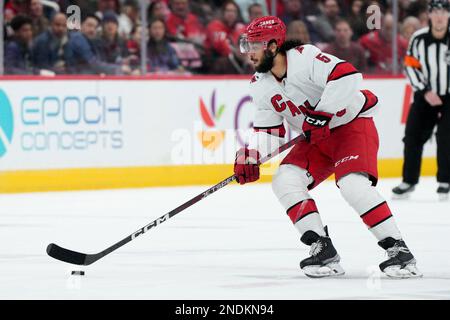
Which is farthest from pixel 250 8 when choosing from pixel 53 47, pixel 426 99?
pixel 426 99

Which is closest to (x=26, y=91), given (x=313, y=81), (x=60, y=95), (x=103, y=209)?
(x=60, y=95)

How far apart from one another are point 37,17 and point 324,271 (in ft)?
15.2

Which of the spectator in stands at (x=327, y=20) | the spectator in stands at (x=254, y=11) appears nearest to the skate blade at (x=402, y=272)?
the spectator in stands at (x=254, y=11)

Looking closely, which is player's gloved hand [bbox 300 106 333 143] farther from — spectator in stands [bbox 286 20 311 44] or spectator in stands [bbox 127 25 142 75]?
spectator in stands [bbox 286 20 311 44]

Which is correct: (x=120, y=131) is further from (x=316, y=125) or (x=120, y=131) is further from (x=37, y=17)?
(x=316, y=125)

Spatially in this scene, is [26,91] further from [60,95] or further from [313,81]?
[313,81]

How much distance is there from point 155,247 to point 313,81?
1.43m

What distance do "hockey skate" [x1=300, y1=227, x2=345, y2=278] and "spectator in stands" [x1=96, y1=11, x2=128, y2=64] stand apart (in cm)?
474

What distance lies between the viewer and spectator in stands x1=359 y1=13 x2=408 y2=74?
10.8m

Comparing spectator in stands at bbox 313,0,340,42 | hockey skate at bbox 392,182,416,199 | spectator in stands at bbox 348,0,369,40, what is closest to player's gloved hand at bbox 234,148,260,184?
hockey skate at bbox 392,182,416,199

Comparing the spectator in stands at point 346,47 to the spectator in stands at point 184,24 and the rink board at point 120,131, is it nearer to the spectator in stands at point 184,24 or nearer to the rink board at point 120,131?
the rink board at point 120,131

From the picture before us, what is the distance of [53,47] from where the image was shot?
9.20 metres

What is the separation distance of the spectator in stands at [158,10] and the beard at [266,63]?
187 inches
